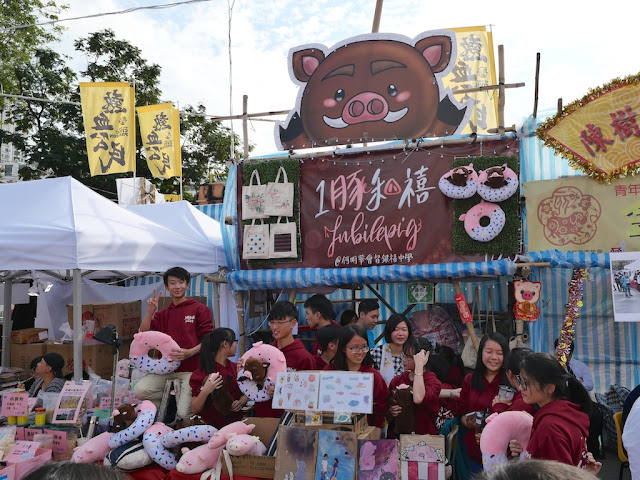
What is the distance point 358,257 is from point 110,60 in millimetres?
15748

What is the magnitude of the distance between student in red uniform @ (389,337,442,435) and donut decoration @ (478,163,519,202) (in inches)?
101

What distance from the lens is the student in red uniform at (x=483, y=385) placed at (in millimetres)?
3779

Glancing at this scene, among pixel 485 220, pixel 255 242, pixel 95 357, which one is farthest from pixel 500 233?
pixel 95 357

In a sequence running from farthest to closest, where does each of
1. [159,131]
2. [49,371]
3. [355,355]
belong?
[159,131] < [49,371] < [355,355]

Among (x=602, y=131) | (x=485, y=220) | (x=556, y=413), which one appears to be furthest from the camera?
(x=485, y=220)

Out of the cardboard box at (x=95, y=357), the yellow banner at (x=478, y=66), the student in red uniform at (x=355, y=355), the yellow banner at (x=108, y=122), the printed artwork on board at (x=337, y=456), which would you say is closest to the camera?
the printed artwork on board at (x=337, y=456)

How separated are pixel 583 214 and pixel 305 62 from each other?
→ 370 cm

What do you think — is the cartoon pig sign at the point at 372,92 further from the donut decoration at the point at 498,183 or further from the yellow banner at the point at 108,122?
the yellow banner at the point at 108,122

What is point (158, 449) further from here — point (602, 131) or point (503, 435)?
point (602, 131)

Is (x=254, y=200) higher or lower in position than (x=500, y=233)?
higher

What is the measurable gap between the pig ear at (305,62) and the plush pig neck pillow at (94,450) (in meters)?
4.68

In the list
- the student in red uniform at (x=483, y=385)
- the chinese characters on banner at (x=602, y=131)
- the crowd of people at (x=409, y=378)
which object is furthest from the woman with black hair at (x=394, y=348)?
the chinese characters on banner at (x=602, y=131)

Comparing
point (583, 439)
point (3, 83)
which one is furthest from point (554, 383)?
point (3, 83)

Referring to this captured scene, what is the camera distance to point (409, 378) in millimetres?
4020
